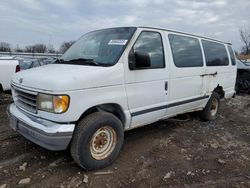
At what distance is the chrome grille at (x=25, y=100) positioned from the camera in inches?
137

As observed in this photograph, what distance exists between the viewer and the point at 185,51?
5.18 meters

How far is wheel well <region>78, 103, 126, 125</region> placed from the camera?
362cm

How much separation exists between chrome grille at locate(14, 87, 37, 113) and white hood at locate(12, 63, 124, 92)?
4.9 inches

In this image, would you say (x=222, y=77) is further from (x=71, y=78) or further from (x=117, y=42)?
(x=71, y=78)

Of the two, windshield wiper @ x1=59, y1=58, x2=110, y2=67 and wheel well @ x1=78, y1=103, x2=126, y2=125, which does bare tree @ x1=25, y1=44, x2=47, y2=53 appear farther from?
wheel well @ x1=78, y1=103, x2=126, y2=125

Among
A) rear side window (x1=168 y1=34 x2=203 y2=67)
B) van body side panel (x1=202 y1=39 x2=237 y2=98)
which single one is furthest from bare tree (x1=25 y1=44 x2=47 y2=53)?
rear side window (x1=168 y1=34 x2=203 y2=67)

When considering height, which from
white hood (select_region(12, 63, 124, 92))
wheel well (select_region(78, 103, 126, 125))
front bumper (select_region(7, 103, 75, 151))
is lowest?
front bumper (select_region(7, 103, 75, 151))

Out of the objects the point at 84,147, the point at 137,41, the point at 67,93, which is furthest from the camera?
the point at 137,41

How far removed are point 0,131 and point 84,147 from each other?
8.84 feet

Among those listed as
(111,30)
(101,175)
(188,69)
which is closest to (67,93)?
(101,175)

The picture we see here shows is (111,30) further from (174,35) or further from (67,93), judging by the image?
(67,93)

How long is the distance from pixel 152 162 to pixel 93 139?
111cm

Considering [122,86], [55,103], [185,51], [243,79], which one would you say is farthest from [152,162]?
[243,79]

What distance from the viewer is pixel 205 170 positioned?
3904 millimetres
